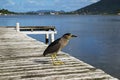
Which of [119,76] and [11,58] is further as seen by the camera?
[119,76]

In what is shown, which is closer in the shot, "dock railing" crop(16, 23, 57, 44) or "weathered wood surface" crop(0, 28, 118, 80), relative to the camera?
"weathered wood surface" crop(0, 28, 118, 80)

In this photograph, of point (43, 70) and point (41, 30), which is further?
point (41, 30)

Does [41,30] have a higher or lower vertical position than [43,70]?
lower

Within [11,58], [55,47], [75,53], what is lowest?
[75,53]

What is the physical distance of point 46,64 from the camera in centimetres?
1004

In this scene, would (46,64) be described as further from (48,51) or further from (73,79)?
(73,79)

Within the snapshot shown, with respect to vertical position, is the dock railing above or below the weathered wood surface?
below

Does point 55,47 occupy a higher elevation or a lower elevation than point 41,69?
higher

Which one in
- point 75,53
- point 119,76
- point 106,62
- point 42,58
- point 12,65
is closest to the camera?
point 12,65

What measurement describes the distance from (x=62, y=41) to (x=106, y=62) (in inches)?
849

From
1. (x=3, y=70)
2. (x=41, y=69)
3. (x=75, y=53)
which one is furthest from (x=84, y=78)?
(x=75, y=53)

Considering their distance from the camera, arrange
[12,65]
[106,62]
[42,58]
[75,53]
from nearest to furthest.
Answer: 1. [12,65]
2. [42,58]
3. [106,62]
4. [75,53]

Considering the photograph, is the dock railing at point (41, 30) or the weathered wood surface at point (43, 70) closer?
the weathered wood surface at point (43, 70)

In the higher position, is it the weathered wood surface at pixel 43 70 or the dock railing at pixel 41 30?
the weathered wood surface at pixel 43 70
